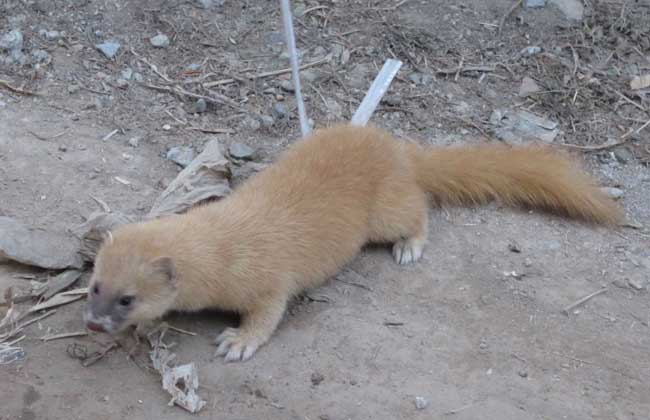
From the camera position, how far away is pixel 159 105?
582cm

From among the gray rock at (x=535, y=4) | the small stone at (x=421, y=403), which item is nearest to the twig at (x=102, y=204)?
the small stone at (x=421, y=403)

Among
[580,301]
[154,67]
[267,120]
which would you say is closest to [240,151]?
[267,120]

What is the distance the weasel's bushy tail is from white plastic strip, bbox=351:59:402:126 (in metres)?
0.73

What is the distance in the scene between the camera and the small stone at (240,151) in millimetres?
5395

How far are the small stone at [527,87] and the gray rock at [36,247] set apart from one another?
3.24 metres

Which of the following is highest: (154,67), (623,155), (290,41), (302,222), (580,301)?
(290,41)

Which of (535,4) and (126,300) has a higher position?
(126,300)

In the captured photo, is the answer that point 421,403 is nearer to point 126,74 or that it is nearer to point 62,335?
point 62,335

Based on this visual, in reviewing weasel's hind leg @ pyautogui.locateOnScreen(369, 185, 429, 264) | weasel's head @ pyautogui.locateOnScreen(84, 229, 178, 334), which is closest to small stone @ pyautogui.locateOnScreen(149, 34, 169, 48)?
weasel's hind leg @ pyautogui.locateOnScreen(369, 185, 429, 264)

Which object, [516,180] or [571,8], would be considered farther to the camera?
[571,8]

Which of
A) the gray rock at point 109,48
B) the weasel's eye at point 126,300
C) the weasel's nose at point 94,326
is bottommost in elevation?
the gray rock at point 109,48

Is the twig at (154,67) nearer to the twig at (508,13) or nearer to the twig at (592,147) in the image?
the twig at (508,13)

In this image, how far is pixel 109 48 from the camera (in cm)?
613

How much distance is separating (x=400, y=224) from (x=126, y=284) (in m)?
1.56
